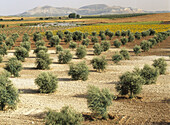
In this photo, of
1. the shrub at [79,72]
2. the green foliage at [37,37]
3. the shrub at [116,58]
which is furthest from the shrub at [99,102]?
the green foliage at [37,37]

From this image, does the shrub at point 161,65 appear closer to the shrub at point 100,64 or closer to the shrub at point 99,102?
the shrub at point 100,64

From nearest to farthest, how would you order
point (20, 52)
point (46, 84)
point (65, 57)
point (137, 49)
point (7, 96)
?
point (7, 96), point (46, 84), point (65, 57), point (20, 52), point (137, 49)

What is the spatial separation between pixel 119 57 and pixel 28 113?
17.0 meters

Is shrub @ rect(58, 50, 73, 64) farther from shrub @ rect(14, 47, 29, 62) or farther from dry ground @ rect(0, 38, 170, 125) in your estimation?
dry ground @ rect(0, 38, 170, 125)

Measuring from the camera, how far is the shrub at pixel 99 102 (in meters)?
11.6

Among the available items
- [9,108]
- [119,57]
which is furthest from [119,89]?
[119,57]

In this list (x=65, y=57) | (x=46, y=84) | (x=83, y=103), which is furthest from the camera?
(x=65, y=57)

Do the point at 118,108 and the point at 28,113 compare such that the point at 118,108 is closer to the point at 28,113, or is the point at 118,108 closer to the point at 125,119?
the point at 125,119

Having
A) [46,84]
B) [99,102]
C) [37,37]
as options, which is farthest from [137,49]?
[37,37]

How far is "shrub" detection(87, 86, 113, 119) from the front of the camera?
11609 mm

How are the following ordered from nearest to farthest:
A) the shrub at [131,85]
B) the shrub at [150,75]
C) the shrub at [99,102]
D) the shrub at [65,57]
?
1. the shrub at [99,102]
2. the shrub at [131,85]
3. the shrub at [150,75]
4. the shrub at [65,57]

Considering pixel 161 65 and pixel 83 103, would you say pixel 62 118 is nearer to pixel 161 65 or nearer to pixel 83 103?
pixel 83 103

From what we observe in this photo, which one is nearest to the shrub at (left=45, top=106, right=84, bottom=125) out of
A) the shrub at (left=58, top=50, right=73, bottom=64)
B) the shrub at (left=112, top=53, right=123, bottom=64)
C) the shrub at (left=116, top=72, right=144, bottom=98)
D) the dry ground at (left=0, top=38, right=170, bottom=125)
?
the dry ground at (left=0, top=38, right=170, bottom=125)

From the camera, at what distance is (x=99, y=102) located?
38.4 feet
